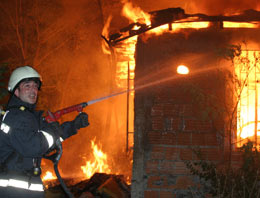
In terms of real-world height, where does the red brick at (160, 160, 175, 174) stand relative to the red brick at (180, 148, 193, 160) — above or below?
below

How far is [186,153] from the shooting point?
5594 mm

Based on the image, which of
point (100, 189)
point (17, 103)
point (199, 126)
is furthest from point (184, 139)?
point (17, 103)

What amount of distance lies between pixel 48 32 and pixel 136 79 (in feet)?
34.6

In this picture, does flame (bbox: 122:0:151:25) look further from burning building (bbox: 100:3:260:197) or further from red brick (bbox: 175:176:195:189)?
red brick (bbox: 175:176:195:189)

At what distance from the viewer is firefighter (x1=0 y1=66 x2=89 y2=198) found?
137 inches

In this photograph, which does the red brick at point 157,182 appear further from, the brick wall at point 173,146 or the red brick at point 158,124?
the red brick at point 158,124

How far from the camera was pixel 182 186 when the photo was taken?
5.56 m

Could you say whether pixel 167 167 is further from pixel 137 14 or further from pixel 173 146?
pixel 137 14

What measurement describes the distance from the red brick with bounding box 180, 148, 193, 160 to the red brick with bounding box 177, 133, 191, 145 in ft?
0.37

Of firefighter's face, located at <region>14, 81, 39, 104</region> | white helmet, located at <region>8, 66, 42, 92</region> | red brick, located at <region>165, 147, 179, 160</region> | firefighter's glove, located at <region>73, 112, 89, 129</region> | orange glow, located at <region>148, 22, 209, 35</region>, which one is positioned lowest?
red brick, located at <region>165, 147, 179, 160</region>

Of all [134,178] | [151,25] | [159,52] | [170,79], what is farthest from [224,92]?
[134,178]

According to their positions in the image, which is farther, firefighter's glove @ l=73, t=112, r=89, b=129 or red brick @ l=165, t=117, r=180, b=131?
red brick @ l=165, t=117, r=180, b=131

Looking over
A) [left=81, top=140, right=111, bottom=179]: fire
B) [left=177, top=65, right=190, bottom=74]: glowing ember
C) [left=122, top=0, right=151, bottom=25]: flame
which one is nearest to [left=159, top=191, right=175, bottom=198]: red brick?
[left=177, top=65, right=190, bottom=74]: glowing ember

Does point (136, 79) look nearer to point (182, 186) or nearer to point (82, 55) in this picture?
point (182, 186)
